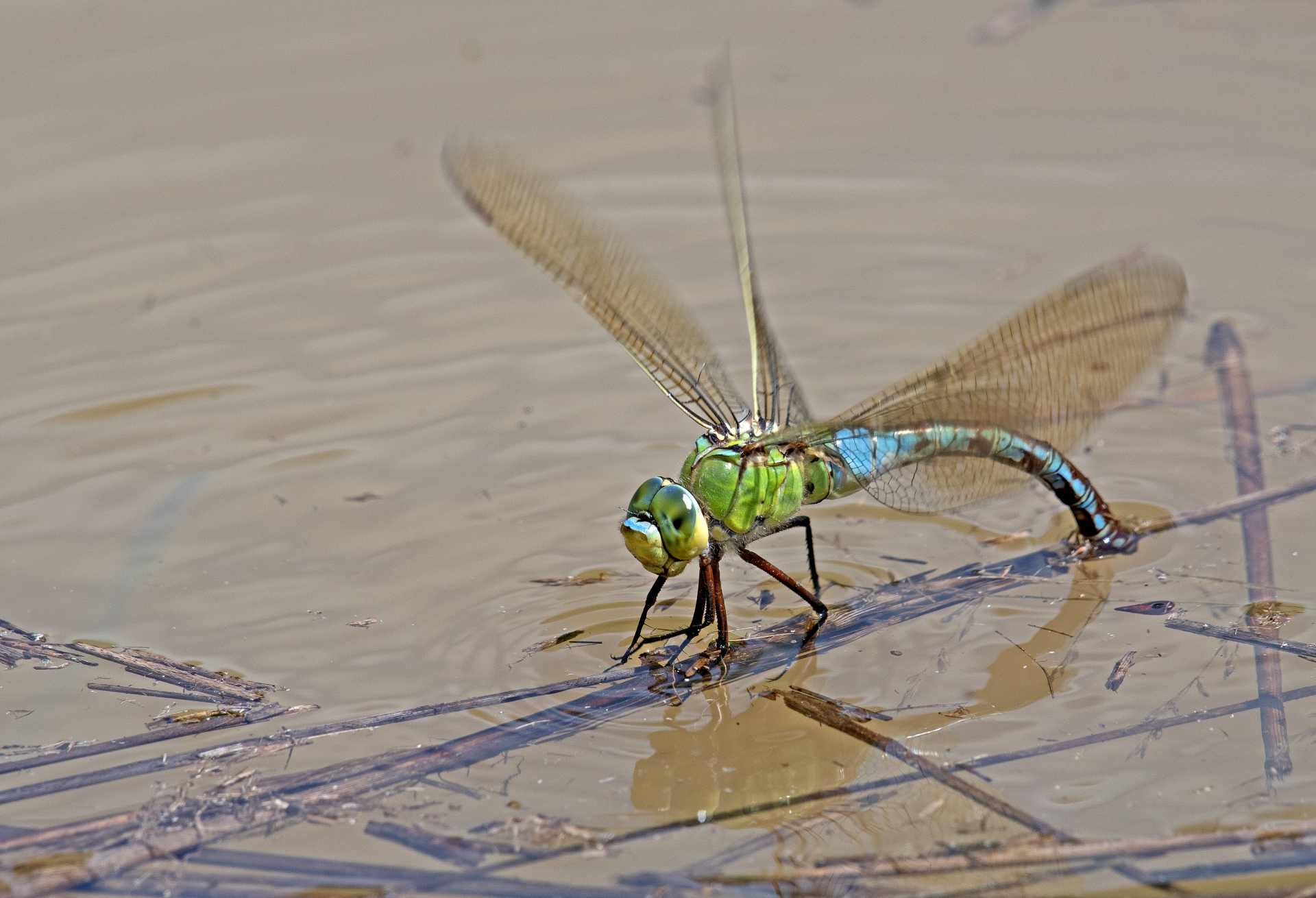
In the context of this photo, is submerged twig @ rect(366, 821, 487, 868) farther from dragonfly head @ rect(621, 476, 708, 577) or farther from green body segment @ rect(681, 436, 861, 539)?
green body segment @ rect(681, 436, 861, 539)

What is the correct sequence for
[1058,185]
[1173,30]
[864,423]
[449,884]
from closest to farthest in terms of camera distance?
[449,884] < [864,423] < [1058,185] < [1173,30]

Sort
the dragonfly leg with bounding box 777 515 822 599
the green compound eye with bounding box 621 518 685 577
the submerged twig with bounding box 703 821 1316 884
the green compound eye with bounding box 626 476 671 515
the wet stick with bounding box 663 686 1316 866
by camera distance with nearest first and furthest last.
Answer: the submerged twig with bounding box 703 821 1316 884 → the wet stick with bounding box 663 686 1316 866 → the green compound eye with bounding box 621 518 685 577 → the green compound eye with bounding box 626 476 671 515 → the dragonfly leg with bounding box 777 515 822 599

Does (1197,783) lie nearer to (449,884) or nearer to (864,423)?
(864,423)

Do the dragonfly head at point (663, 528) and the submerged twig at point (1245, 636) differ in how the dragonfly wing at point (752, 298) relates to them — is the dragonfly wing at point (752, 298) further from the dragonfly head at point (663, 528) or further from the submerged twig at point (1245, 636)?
the submerged twig at point (1245, 636)

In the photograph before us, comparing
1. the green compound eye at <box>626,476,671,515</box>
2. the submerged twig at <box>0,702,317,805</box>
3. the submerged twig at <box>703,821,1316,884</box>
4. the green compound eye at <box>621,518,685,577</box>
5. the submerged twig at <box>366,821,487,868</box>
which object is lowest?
the submerged twig at <box>703,821,1316,884</box>

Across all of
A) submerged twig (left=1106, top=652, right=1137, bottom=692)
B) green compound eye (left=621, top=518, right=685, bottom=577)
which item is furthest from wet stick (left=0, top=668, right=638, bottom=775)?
submerged twig (left=1106, top=652, right=1137, bottom=692)

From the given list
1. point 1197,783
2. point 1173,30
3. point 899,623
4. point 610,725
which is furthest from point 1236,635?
point 1173,30
